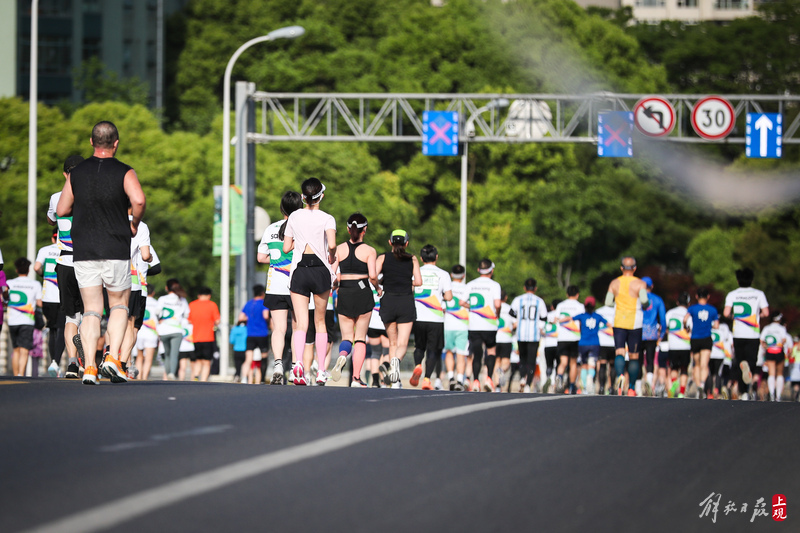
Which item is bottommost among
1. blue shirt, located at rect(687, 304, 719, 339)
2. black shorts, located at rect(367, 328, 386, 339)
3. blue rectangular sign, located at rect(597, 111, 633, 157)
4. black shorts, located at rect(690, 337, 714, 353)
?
black shorts, located at rect(690, 337, 714, 353)

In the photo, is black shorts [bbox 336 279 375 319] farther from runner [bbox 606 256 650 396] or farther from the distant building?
the distant building

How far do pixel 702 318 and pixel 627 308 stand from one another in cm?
324

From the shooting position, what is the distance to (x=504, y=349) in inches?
822

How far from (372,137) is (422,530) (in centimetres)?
2806

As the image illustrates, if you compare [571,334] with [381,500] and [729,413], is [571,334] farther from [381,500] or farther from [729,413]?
[381,500]

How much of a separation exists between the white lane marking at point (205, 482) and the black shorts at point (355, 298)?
18.7 ft

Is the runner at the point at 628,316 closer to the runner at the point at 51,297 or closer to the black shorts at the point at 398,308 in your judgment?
the black shorts at the point at 398,308

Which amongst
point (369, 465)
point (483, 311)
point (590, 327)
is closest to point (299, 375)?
point (369, 465)

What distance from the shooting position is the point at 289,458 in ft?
20.6

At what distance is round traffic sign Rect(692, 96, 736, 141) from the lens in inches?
1286

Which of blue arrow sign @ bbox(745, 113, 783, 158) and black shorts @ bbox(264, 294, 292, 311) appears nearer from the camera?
black shorts @ bbox(264, 294, 292, 311)

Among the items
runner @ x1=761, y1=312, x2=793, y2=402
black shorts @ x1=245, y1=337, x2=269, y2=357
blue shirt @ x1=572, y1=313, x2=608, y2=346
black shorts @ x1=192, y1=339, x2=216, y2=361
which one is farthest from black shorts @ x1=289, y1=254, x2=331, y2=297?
runner @ x1=761, y1=312, x2=793, y2=402

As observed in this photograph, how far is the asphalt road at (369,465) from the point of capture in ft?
17.5

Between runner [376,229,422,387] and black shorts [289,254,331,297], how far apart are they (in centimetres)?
238
